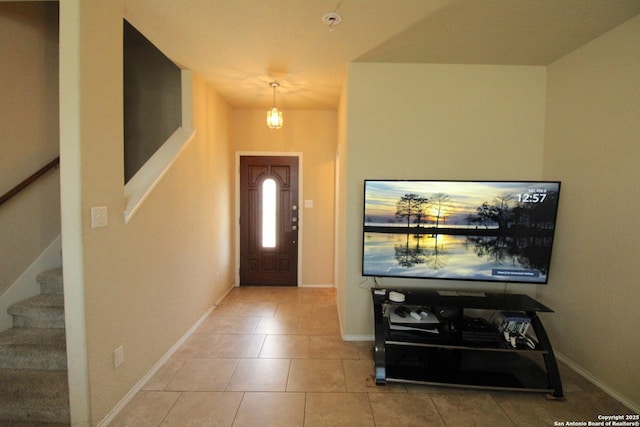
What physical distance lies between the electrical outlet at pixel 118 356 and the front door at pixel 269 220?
2.40m

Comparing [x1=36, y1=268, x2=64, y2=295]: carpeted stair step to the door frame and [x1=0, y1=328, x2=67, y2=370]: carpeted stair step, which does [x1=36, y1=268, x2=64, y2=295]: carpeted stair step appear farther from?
the door frame

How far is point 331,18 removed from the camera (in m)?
1.87

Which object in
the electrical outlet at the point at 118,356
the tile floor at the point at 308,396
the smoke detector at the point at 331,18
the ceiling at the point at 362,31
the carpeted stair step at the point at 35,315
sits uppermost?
the ceiling at the point at 362,31

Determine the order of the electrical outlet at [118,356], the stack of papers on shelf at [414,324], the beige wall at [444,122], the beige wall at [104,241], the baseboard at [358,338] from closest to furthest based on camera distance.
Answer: the beige wall at [104,241]
the electrical outlet at [118,356]
the stack of papers on shelf at [414,324]
the beige wall at [444,122]
the baseboard at [358,338]

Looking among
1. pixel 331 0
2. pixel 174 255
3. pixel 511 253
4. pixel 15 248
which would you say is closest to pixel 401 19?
pixel 331 0

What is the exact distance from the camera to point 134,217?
1877mm

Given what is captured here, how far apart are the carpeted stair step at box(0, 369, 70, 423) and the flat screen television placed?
Answer: 2212mm

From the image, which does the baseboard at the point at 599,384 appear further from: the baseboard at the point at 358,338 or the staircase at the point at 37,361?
the staircase at the point at 37,361

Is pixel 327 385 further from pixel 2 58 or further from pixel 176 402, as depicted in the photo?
pixel 2 58

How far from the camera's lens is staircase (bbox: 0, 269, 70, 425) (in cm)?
159

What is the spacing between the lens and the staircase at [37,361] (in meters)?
1.59

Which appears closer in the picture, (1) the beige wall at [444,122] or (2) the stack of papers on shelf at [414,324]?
(2) the stack of papers on shelf at [414,324]

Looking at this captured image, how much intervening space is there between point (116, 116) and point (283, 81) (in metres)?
1.78

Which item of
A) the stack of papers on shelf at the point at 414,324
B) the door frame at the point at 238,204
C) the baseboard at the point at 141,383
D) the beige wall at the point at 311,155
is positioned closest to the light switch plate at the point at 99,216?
the baseboard at the point at 141,383
